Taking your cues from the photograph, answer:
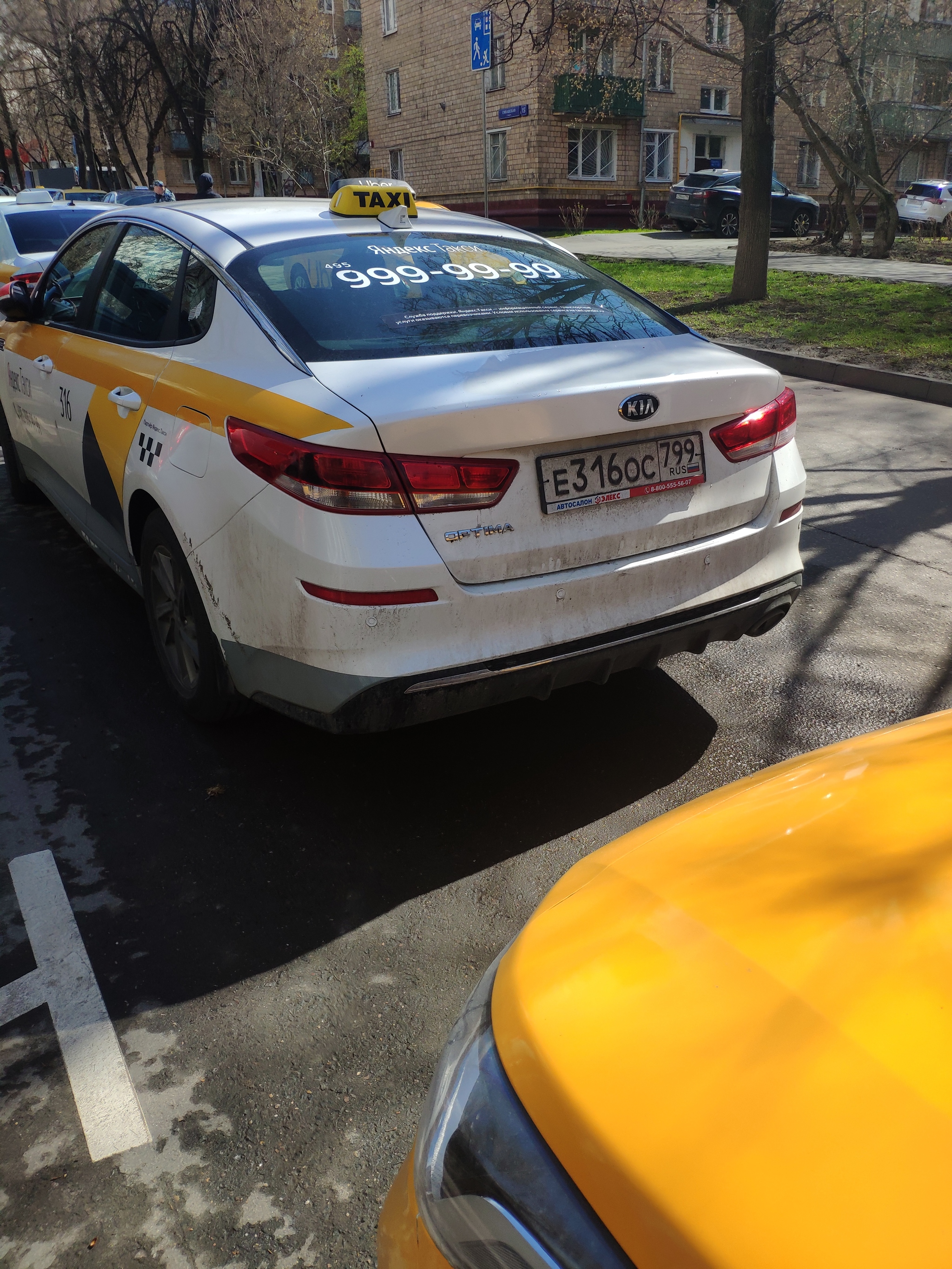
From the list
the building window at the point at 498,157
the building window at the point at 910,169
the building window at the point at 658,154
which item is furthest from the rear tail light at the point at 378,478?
the building window at the point at 910,169

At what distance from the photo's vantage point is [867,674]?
3.95 metres

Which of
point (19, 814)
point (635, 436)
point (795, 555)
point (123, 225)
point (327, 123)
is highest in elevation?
point (327, 123)

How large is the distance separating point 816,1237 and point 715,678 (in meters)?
3.19

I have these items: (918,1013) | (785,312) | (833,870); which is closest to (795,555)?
(833,870)

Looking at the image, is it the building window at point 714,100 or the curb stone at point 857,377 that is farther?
the building window at point 714,100

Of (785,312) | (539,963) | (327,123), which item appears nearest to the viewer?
(539,963)

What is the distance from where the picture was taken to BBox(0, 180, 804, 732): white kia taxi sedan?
2.64 meters

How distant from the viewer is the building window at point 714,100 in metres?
38.3

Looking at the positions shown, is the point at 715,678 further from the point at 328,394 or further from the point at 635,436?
the point at 328,394

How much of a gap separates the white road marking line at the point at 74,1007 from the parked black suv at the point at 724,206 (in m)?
27.9

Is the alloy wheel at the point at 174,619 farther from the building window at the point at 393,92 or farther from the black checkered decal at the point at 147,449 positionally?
the building window at the point at 393,92

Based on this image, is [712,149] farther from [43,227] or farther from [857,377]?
[43,227]

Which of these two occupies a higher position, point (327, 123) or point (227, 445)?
point (327, 123)

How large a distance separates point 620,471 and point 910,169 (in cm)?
5340
